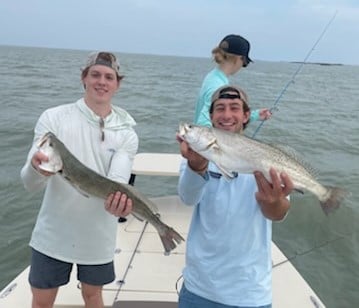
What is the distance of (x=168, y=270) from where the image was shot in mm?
4609

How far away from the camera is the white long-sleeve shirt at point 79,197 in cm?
309

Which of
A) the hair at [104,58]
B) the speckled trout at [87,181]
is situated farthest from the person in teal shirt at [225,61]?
the speckled trout at [87,181]

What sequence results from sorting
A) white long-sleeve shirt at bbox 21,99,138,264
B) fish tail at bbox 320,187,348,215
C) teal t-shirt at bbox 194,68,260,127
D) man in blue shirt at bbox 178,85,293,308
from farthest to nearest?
teal t-shirt at bbox 194,68,260,127, white long-sleeve shirt at bbox 21,99,138,264, fish tail at bbox 320,187,348,215, man in blue shirt at bbox 178,85,293,308

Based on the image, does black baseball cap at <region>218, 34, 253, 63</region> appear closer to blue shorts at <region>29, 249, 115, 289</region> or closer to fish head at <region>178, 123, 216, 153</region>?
fish head at <region>178, 123, 216, 153</region>

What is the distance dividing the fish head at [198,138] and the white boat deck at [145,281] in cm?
194

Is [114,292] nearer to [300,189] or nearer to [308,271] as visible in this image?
[300,189]

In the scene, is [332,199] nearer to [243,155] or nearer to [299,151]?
[243,155]

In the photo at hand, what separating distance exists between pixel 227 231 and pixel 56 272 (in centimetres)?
131

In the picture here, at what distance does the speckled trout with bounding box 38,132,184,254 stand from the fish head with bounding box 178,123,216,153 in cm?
73

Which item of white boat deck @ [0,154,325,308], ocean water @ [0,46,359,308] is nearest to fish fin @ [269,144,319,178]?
white boat deck @ [0,154,325,308]

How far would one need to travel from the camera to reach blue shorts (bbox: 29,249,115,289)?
10.3 feet

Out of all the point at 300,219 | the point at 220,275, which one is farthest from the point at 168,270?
the point at 300,219

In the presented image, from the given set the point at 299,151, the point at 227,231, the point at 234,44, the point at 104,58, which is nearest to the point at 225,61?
the point at 234,44

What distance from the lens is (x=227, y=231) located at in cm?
255
